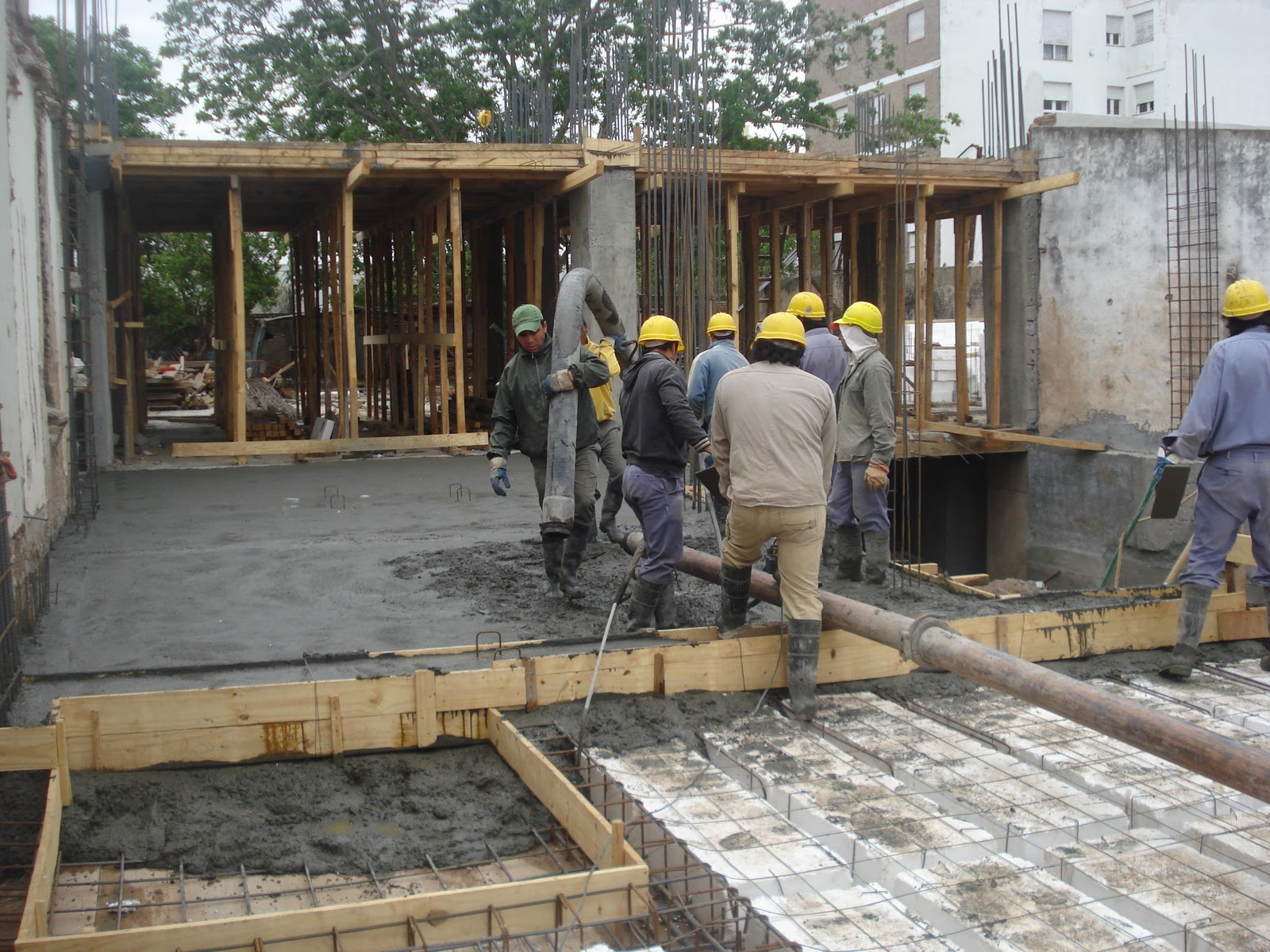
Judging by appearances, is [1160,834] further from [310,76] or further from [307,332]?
[310,76]

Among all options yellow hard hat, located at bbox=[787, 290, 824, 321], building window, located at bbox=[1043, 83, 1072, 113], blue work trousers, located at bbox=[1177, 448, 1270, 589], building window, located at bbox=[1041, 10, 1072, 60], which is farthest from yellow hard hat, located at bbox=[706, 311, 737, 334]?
building window, located at bbox=[1041, 10, 1072, 60]

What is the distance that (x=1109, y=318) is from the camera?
1414 cm

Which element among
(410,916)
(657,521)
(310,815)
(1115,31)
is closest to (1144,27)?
(1115,31)

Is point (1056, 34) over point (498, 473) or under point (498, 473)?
over

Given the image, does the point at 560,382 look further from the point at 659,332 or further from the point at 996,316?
the point at 996,316

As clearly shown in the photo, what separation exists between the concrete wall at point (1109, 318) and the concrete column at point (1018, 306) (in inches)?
3.0

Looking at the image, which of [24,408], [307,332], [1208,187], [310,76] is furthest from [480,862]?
[310,76]

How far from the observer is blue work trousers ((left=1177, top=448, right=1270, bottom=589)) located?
5473 mm

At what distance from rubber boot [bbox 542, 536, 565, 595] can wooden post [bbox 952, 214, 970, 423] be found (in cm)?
935

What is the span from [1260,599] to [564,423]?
13.1 ft

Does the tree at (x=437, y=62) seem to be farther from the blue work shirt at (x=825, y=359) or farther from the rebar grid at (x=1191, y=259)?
the blue work shirt at (x=825, y=359)

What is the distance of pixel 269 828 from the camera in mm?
4016

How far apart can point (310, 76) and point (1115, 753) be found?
779 inches

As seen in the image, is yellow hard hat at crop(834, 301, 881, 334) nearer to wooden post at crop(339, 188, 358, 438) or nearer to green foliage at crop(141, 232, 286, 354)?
wooden post at crop(339, 188, 358, 438)
